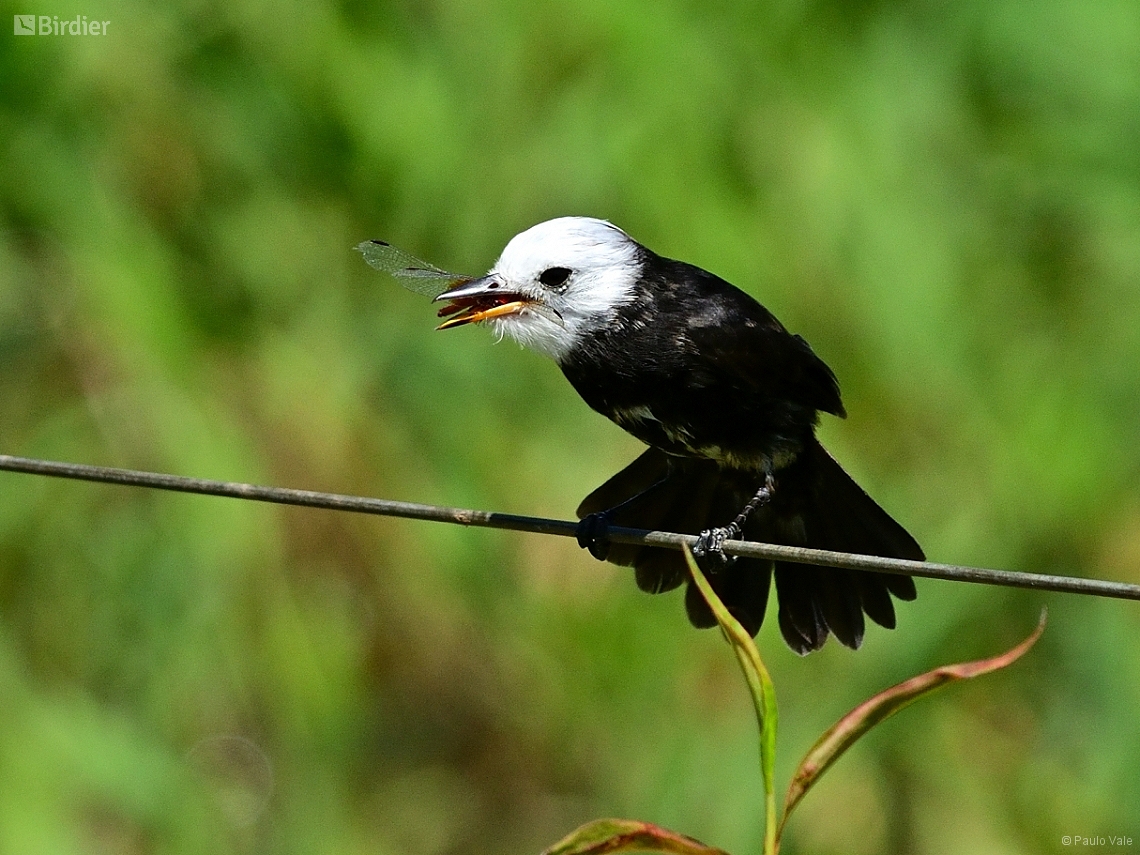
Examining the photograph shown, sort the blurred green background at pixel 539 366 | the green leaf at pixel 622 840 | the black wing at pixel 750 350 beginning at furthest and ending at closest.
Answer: the blurred green background at pixel 539 366
the black wing at pixel 750 350
the green leaf at pixel 622 840

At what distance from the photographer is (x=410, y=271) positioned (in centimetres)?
396

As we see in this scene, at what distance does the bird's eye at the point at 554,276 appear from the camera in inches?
155

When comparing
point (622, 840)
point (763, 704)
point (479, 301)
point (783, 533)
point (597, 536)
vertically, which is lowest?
point (783, 533)

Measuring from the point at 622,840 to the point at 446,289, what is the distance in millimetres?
2027

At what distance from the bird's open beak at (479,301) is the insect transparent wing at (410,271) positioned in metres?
0.05

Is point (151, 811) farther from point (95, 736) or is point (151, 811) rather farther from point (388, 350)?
point (388, 350)

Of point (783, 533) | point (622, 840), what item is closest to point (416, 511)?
point (622, 840)

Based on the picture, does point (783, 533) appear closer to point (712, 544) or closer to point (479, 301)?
point (712, 544)

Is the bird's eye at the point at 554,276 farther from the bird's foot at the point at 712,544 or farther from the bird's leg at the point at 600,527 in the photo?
the bird's foot at the point at 712,544

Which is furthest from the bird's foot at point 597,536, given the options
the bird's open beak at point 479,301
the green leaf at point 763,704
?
the green leaf at point 763,704

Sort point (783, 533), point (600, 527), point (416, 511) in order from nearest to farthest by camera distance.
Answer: point (416, 511) < point (600, 527) < point (783, 533)

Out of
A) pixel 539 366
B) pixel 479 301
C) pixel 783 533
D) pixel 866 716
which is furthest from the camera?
pixel 539 366

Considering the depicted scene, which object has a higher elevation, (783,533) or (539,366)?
(539,366)

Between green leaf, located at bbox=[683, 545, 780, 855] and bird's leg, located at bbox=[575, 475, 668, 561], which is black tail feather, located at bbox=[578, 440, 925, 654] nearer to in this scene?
bird's leg, located at bbox=[575, 475, 668, 561]
